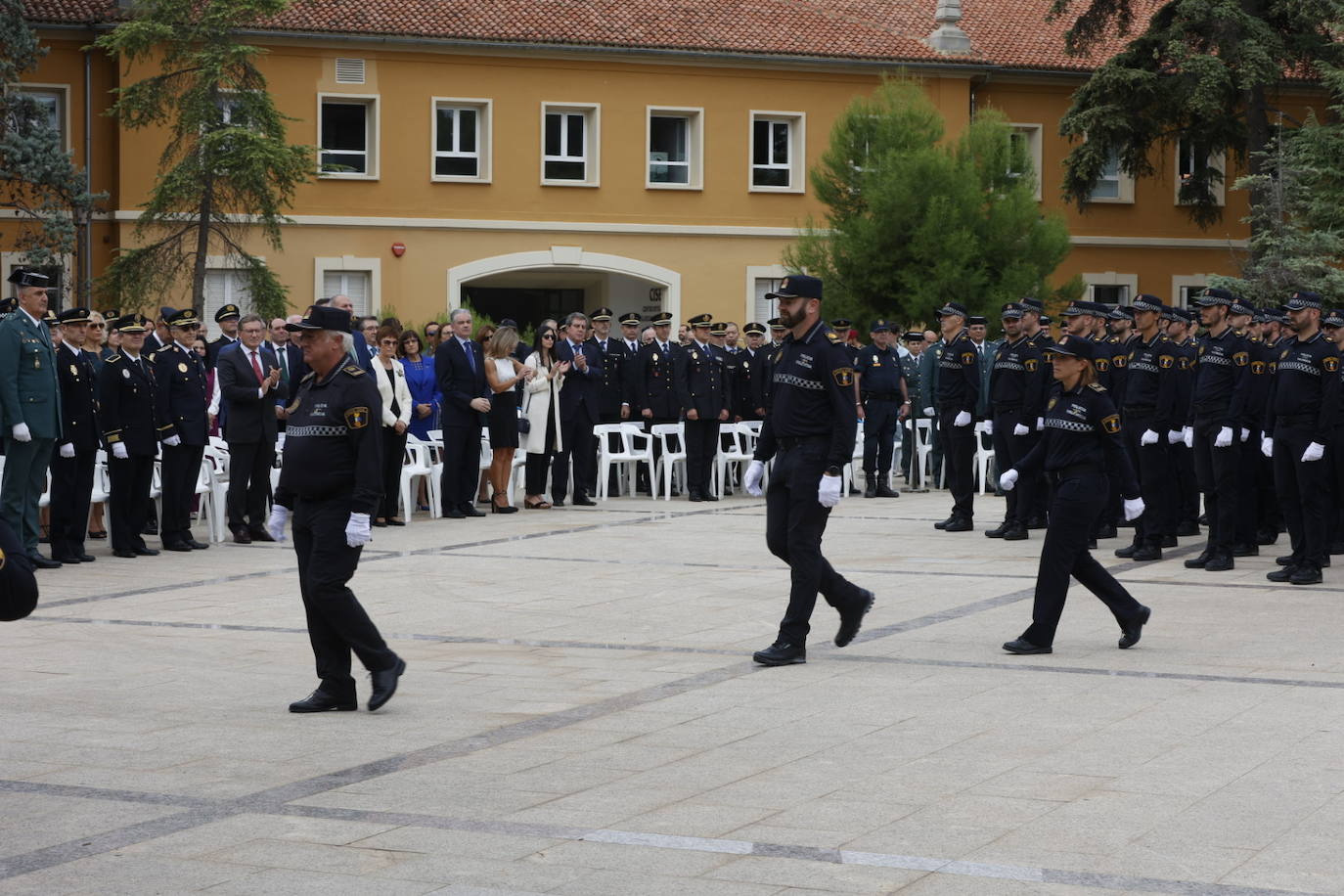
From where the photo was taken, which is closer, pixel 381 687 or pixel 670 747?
pixel 670 747

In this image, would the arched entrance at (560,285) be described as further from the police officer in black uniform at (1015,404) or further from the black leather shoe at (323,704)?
the black leather shoe at (323,704)

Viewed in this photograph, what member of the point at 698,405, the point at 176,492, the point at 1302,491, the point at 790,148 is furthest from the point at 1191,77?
the point at 176,492

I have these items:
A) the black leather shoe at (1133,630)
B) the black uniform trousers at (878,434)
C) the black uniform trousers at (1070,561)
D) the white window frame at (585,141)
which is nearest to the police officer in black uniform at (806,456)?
the black uniform trousers at (1070,561)

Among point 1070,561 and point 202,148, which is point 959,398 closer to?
point 1070,561

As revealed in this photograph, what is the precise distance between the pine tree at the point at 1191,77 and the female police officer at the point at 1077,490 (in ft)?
86.3

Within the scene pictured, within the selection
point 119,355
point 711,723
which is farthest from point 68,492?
point 711,723

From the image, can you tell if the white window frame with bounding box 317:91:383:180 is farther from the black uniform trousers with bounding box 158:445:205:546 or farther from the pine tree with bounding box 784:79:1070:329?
the black uniform trousers with bounding box 158:445:205:546

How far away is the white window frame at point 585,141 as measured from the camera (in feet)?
128

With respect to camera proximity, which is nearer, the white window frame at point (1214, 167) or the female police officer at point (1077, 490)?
the female police officer at point (1077, 490)

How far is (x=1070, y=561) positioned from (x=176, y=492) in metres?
8.32

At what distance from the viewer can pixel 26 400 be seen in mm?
13828

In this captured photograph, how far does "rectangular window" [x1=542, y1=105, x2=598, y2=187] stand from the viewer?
3928 centimetres

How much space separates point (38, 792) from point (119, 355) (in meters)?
8.97

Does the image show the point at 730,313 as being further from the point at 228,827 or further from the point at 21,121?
the point at 228,827
